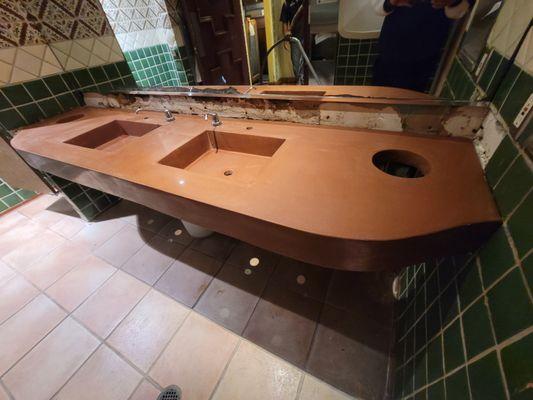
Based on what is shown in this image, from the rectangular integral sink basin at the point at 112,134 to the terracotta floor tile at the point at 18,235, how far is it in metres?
1.13

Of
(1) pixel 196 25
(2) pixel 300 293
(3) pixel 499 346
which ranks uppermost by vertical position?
(1) pixel 196 25

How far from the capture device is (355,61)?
44.3 inches

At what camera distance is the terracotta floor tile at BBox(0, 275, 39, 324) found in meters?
1.35

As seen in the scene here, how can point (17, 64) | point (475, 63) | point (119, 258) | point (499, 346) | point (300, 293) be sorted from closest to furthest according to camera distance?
point (499, 346)
point (475, 63)
point (300, 293)
point (17, 64)
point (119, 258)

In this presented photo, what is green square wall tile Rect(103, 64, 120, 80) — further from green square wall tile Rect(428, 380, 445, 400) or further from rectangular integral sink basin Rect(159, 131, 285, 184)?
green square wall tile Rect(428, 380, 445, 400)

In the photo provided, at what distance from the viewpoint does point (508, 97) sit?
0.59m

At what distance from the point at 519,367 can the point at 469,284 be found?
24 cm

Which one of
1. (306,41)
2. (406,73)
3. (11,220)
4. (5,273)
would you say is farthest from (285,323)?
(11,220)

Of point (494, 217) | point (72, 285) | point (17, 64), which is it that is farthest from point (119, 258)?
point (494, 217)

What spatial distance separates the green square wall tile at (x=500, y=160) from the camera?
54cm

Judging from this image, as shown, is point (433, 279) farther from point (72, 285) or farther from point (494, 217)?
point (72, 285)

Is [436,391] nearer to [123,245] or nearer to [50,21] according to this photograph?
[123,245]

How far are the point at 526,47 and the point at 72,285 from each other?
2.35 metres

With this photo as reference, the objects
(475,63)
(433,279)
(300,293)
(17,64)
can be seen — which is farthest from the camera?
(17,64)
